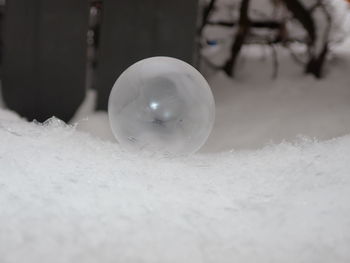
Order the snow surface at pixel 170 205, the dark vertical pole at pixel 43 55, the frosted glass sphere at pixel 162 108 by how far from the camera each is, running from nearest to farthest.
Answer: the snow surface at pixel 170 205, the frosted glass sphere at pixel 162 108, the dark vertical pole at pixel 43 55

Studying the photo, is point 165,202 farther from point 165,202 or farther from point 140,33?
point 140,33

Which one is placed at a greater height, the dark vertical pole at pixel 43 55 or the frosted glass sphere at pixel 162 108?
the frosted glass sphere at pixel 162 108

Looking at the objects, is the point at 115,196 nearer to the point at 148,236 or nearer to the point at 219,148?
the point at 148,236

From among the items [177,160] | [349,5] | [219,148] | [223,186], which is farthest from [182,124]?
[349,5]

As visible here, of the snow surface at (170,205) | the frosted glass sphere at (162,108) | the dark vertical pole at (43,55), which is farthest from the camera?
the dark vertical pole at (43,55)

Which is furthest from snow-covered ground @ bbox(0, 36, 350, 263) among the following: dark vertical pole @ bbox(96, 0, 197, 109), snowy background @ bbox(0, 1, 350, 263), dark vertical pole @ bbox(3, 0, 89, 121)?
dark vertical pole @ bbox(96, 0, 197, 109)

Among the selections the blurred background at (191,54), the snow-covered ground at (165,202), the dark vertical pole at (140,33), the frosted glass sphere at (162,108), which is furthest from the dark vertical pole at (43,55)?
the frosted glass sphere at (162,108)

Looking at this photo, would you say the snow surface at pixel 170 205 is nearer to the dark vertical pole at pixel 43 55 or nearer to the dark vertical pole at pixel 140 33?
the dark vertical pole at pixel 43 55
